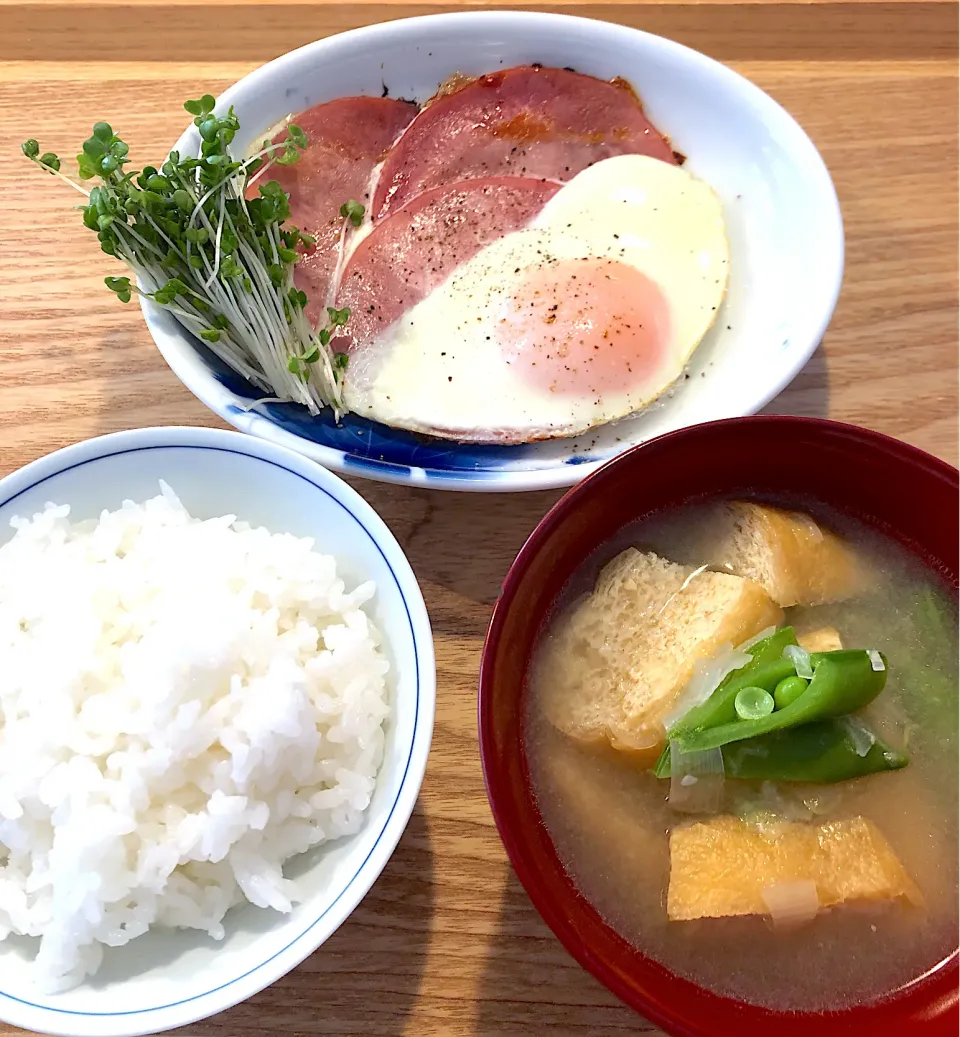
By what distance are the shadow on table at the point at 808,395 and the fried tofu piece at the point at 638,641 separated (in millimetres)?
589

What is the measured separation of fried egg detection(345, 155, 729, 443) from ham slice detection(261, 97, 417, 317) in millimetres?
218

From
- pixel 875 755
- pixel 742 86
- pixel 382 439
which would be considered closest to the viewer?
pixel 875 755

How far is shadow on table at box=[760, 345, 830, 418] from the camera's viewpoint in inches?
66.8

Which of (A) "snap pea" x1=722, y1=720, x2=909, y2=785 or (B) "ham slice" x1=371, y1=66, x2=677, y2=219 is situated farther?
(B) "ham slice" x1=371, y1=66, x2=677, y2=219

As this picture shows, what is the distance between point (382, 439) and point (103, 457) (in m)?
0.49

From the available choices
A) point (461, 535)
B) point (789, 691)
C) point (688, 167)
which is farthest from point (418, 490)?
point (688, 167)

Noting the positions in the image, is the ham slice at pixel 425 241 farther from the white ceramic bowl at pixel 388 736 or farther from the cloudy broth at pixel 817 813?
the cloudy broth at pixel 817 813

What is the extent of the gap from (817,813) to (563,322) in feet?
3.18

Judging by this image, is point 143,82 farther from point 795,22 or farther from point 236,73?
point 795,22

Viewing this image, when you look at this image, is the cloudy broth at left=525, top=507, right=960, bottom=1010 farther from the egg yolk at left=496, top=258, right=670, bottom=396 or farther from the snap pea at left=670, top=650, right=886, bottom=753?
the egg yolk at left=496, top=258, right=670, bottom=396

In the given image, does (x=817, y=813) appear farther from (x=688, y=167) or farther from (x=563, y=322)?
(x=688, y=167)

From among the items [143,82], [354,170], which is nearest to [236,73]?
[143,82]

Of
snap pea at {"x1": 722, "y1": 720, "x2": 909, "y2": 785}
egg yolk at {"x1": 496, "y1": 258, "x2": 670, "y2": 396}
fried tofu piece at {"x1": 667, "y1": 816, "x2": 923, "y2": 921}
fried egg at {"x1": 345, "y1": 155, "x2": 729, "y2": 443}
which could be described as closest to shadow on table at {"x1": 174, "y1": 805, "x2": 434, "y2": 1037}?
fried tofu piece at {"x1": 667, "y1": 816, "x2": 923, "y2": 921}

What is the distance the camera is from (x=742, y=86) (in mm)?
1768
